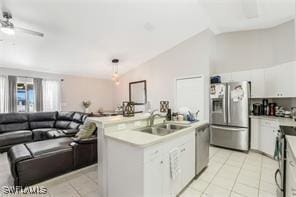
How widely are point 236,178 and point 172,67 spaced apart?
3.66 meters

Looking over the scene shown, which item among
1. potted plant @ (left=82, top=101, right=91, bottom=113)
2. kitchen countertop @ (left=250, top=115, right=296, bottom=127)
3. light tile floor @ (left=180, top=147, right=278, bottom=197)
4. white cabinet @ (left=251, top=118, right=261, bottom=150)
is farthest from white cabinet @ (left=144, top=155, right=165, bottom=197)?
potted plant @ (left=82, top=101, right=91, bottom=113)

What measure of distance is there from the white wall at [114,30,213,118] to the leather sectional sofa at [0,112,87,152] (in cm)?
260

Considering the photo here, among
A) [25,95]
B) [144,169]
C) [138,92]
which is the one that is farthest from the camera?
[138,92]

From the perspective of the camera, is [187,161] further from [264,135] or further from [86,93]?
[86,93]

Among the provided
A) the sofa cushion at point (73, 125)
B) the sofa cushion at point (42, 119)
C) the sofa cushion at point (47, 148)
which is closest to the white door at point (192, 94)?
the sofa cushion at point (73, 125)

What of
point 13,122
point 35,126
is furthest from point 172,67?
point 13,122

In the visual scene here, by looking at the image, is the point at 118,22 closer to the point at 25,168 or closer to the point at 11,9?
the point at 11,9

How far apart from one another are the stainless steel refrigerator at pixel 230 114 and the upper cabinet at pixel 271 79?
1.23ft

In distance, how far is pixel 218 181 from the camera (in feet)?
8.43

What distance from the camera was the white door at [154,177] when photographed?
5.26ft

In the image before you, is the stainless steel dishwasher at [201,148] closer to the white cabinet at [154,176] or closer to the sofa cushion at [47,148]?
the white cabinet at [154,176]

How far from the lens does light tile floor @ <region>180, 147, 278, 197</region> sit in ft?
7.46

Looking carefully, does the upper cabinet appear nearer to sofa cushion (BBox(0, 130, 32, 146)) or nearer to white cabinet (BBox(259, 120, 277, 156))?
white cabinet (BBox(259, 120, 277, 156))

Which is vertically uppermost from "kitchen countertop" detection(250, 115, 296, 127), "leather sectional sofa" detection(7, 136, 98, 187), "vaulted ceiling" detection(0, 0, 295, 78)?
"vaulted ceiling" detection(0, 0, 295, 78)
